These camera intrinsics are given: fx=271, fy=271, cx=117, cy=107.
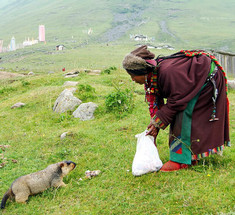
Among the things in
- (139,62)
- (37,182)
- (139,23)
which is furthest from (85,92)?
(139,23)

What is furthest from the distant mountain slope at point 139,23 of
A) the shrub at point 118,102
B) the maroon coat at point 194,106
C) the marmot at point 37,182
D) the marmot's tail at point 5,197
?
the marmot's tail at point 5,197

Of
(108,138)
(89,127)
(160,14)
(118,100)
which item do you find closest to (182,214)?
(108,138)

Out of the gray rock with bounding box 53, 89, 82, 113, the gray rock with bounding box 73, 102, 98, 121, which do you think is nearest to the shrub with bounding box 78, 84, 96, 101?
the gray rock with bounding box 53, 89, 82, 113

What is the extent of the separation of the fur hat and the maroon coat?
181 millimetres

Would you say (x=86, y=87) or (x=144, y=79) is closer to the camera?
(x=144, y=79)

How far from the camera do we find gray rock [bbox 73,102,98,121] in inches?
322

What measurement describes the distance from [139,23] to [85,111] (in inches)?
2717

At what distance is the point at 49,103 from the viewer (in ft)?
33.1

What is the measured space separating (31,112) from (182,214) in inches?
303

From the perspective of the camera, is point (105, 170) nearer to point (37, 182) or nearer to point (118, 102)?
point (37, 182)

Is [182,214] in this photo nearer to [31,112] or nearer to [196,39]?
[31,112]

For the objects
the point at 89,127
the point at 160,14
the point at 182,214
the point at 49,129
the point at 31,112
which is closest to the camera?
the point at 182,214

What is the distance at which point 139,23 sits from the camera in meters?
73.1

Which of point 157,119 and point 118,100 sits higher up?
point 157,119
